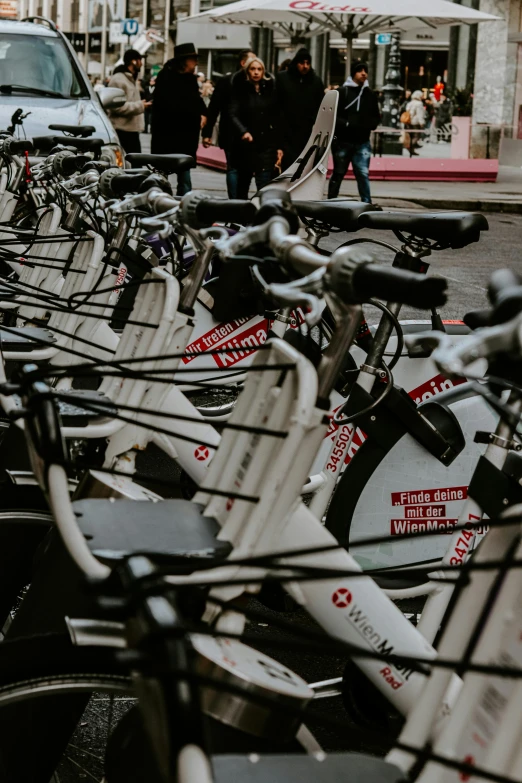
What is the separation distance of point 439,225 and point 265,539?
151 cm

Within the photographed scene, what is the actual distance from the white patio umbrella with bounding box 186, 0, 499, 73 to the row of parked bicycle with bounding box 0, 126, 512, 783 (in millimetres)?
16377

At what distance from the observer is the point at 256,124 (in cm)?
1325

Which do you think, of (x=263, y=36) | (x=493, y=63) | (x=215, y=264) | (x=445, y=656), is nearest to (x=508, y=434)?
(x=445, y=656)

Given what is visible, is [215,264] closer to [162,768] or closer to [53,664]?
[53,664]

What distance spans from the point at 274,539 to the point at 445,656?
42 cm

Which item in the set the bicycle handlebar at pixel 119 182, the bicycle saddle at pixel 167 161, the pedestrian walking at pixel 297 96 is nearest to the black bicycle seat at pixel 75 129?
the bicycle saddle at pixel 167 161

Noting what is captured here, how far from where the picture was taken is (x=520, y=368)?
4.53 feet

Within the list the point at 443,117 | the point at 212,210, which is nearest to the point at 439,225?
the point at 212,210

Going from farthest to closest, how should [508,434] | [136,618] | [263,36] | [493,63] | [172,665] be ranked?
[263,36], [493,63], [508,434], [136,618], [172,665]

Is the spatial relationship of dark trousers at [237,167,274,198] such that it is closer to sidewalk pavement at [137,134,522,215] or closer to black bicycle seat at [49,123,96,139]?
sidewalk pavement at [137,134,522,215]

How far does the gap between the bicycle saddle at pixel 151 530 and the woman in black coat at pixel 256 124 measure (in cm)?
1123

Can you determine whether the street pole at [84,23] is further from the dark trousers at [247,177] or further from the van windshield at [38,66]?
the van windshield at [38,66]

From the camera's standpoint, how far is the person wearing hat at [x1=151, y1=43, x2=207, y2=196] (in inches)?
518

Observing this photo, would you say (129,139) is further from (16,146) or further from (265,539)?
(265,539)
